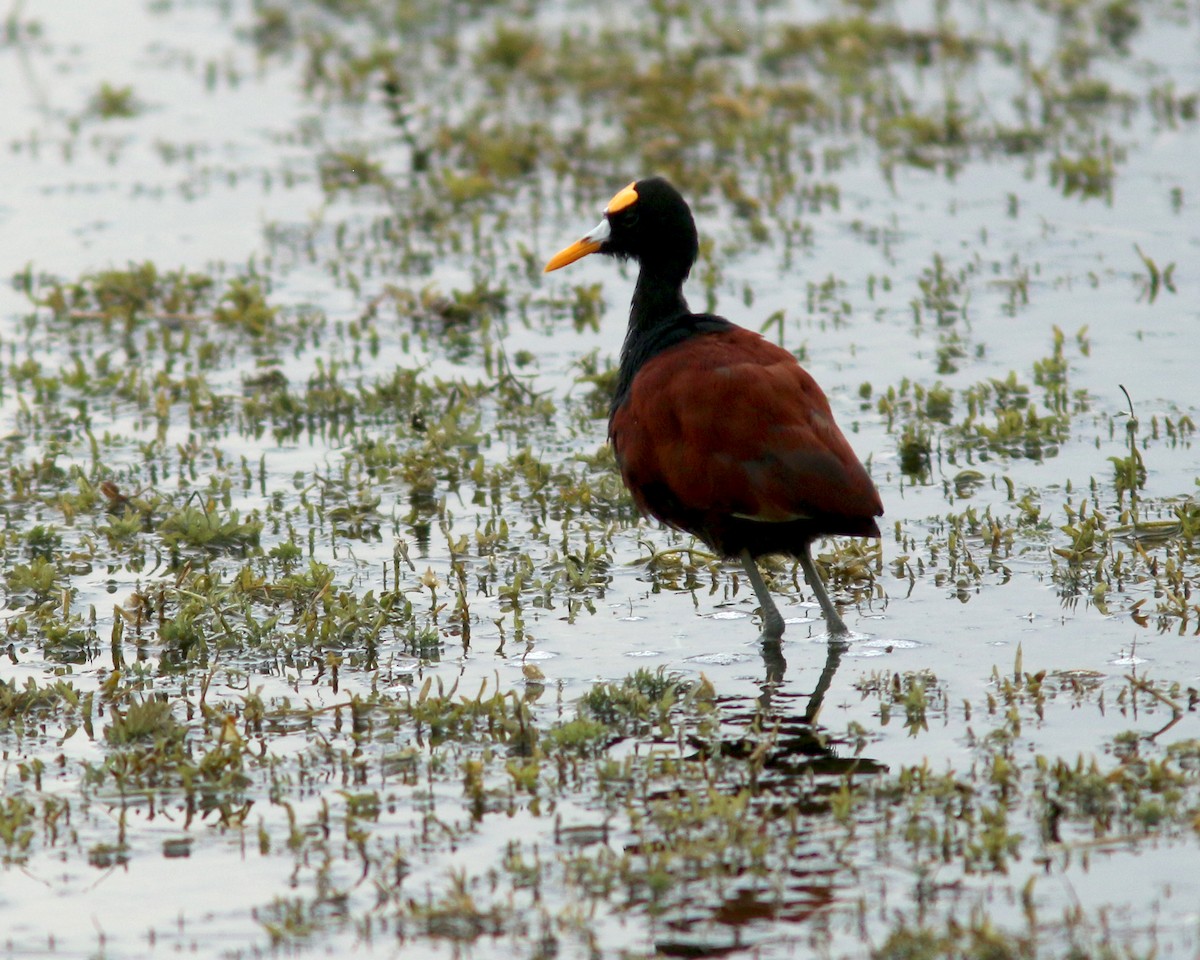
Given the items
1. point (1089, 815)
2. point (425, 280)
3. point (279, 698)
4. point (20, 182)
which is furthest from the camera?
point (20, 182)

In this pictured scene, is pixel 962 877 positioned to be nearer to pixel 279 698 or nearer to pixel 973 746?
pixel 973 746

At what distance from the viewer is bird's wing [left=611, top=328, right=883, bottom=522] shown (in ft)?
22.1

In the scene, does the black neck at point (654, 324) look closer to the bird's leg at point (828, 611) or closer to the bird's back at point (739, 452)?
the bird's back at point (739, 452)

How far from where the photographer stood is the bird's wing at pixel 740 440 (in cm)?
673

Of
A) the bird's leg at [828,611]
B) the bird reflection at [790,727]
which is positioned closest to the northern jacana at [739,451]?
the bird's leg at [828,611]

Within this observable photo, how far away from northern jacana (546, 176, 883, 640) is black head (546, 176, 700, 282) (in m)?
0.52

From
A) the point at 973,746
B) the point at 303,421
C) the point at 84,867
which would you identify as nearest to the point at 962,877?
the point at 973,746

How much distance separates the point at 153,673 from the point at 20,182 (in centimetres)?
947

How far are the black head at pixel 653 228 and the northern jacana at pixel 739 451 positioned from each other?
1.69ft

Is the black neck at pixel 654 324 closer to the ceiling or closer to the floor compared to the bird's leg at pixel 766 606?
closer to the ceiling

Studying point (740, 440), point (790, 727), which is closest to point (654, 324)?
point (740, 440)

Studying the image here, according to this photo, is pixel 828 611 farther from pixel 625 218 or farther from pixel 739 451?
pixel 625 218

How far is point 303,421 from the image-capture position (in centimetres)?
1015

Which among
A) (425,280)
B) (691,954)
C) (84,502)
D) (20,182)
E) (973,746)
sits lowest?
(691,954)
